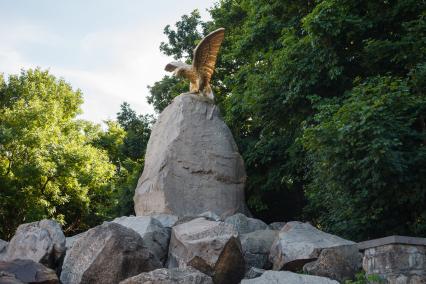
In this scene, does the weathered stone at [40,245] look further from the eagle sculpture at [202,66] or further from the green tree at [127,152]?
the green tree at [127,152]

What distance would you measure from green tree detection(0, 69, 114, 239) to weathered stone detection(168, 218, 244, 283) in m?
12.7

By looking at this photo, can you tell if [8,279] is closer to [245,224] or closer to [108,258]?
[108,258]

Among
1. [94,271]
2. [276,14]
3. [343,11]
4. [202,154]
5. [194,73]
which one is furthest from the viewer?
[276,14]

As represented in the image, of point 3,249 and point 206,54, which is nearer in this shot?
point 3,249

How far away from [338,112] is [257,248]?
2.70 m

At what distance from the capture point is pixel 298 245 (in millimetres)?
8094

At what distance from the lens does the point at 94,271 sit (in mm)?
7059

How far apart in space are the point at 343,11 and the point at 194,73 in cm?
375

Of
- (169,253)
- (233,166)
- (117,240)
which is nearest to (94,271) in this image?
(117,240)

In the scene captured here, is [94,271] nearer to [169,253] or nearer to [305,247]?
[169,253]

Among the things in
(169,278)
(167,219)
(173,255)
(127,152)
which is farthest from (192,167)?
(127,152)

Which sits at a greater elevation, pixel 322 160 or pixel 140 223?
pixel 322 160

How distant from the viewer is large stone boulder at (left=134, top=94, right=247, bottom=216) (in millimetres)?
11141

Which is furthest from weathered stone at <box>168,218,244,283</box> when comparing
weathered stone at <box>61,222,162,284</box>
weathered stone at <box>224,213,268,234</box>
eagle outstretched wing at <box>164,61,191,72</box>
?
eagle outstretched wing at <box>164,61,191,72</box>
